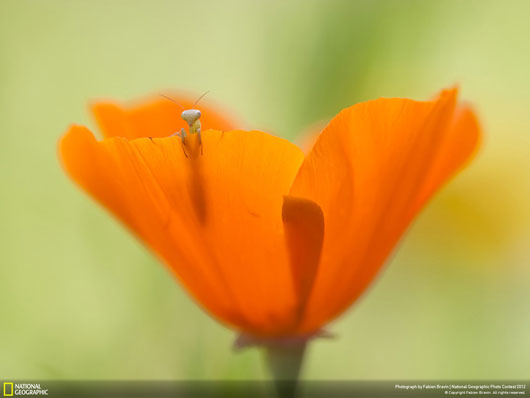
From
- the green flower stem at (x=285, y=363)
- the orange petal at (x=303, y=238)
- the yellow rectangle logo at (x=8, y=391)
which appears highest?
the orange petal at (x=303, y=238)

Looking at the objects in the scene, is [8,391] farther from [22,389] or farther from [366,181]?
[366,181]

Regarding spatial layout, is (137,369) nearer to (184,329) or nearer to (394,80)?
(184,329)

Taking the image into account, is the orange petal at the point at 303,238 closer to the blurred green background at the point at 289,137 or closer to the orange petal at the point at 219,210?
the orange petal at the point at 219,210

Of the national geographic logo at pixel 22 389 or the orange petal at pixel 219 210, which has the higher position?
the orange petal at pixel 219 210

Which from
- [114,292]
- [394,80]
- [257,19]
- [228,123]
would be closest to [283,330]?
[228,123]

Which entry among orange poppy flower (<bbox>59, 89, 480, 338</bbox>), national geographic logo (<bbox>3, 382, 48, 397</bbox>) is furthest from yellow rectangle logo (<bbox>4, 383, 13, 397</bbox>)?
orange poppy flower (<bbox>59, 89, 480, 338</bbox>)

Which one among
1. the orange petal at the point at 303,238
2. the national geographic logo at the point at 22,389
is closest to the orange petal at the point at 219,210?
the orange petal at the point at 303,238
